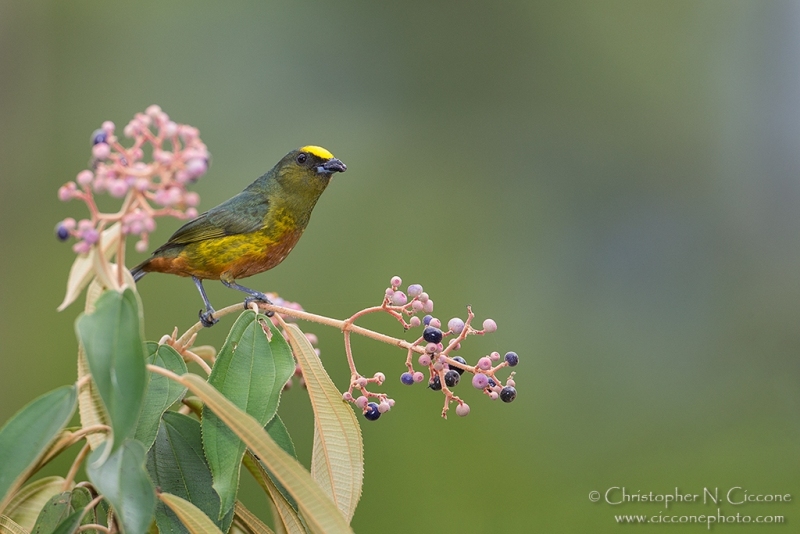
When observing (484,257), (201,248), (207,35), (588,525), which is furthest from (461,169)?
(201,248)

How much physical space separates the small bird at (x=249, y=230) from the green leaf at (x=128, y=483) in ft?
1.64

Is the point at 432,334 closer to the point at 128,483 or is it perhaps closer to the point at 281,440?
the point at 281,440

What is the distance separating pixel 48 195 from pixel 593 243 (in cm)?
273

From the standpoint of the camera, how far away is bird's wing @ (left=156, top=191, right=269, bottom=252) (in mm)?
1330

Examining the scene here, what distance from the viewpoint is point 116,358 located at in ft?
2.63

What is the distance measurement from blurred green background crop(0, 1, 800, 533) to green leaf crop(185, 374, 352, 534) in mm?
2431

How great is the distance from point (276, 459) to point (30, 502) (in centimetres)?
53

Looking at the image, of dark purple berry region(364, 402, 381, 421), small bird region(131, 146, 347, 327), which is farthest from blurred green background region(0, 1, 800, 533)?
dark purple berry region(364, 402, 381, 421)

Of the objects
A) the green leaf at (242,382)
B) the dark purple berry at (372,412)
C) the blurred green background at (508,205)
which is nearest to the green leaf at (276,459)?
the green leaf at (242,382)

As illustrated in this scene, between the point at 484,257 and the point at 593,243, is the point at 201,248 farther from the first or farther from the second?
the point at 593,243

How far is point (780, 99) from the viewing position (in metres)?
4.03

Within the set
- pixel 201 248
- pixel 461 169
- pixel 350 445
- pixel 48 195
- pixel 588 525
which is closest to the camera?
pixel 350 445

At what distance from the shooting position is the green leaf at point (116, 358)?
78 cm

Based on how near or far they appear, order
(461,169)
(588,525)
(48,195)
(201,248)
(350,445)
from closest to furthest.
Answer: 1. (350,445)
2. (201,248)
3. (588,525)
4. (48,195)
5. (461,169)
